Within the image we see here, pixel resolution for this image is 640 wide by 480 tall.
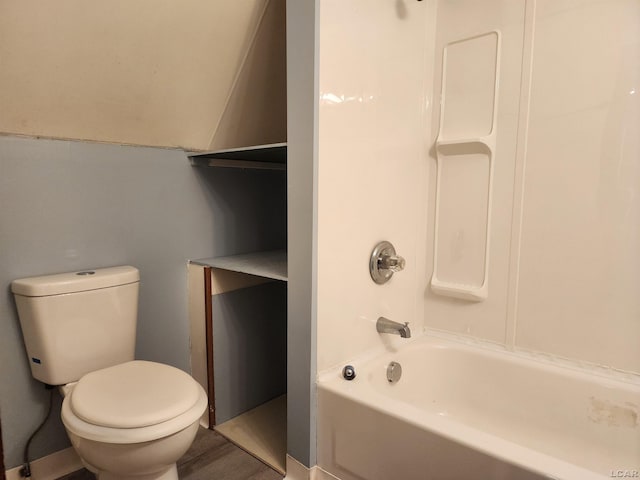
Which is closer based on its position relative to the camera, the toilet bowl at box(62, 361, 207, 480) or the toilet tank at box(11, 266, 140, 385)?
the toilet bowl at box(62, 361, 207, 480)

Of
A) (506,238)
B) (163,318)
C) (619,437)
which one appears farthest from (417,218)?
(163,318)

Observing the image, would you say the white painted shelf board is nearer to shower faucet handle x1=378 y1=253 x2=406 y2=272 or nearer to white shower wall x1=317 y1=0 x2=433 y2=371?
white shower wall x1=317 y1=0 x2=433 y2=371

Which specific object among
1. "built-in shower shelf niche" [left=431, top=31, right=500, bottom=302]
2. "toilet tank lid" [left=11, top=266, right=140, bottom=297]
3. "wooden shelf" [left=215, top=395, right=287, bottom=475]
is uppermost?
"built-in shower shelf niche" [left=431, top=31, right=500, bottom=302]

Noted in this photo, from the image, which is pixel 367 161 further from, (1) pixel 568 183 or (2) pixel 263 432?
(2) pixel 263 432

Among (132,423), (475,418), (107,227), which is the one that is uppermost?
(107,227)

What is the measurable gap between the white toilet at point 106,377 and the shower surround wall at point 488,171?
0.57 m

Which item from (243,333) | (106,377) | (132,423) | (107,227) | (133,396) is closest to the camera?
(132,423)

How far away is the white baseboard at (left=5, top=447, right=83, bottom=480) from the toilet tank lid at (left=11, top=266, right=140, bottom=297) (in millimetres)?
679

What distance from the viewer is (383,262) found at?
175 cm

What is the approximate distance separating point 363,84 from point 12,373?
1.68 meters

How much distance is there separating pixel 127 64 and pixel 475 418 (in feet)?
6.53

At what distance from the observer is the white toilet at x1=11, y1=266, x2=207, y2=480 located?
1.19 meters

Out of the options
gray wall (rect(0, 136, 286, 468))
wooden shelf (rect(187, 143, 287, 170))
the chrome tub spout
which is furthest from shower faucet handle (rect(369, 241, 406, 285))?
gray wall (rect(0, 136, 286, 468))

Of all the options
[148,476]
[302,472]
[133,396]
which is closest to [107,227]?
[133,396]
